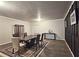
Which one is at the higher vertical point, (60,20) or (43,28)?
(60,20)

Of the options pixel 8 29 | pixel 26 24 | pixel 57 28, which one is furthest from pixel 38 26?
pixel 8 29

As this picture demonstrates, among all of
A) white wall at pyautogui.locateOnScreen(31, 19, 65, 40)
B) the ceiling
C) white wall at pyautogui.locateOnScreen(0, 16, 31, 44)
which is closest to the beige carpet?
the ceiling

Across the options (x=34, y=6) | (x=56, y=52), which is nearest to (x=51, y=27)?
(x=56, y=52)

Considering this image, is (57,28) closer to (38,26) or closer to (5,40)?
(38,26)

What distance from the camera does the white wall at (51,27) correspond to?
10.9 meters

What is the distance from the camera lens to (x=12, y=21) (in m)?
9.01

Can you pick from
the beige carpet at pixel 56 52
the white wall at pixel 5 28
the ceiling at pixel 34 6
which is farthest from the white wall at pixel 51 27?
the ceiling at pixel 34 6

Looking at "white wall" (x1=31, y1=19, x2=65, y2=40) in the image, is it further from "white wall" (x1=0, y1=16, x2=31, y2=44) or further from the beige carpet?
the beige carpet

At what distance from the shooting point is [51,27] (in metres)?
11.3

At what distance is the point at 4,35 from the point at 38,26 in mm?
4737

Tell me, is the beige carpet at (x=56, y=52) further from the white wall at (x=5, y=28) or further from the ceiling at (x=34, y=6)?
the white wall at (x=5, y=28)

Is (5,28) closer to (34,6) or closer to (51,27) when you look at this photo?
(34,6)

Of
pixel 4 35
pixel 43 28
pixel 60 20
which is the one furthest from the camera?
pixel 43 28

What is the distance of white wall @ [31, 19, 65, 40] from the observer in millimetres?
10875
